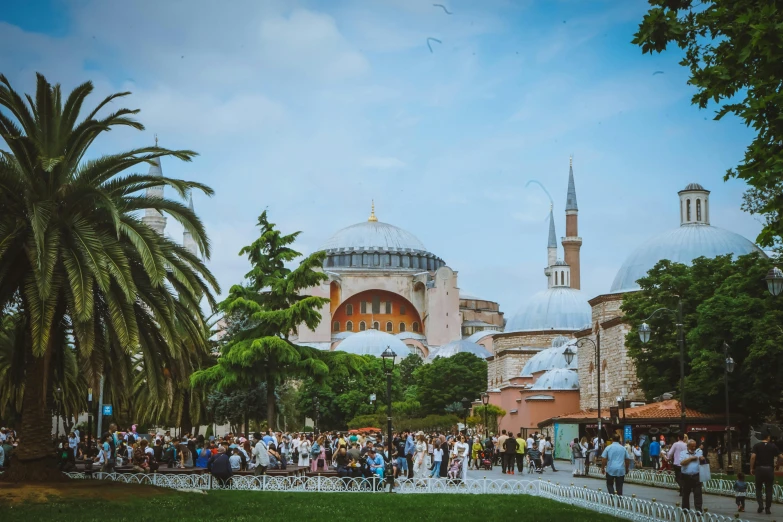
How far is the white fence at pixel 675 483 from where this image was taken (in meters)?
16.0

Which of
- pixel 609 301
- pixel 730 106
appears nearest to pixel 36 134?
pixel 730 106

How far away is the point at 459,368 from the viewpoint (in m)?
60.5

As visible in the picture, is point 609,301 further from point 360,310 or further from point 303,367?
point 360,310

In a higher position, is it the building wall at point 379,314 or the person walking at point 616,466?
the building wall at point 379,314

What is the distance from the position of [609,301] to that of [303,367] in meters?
17.8

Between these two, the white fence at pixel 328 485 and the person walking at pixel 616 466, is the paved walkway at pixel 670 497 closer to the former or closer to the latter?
the person walking at pixel 616 466

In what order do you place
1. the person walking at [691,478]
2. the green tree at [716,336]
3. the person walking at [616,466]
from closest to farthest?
the person walking at [691,478], the person walking at [616,466], the green tree at [716,336]

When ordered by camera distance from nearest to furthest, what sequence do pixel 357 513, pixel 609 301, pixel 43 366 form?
pixel 357 513 → pixel 43 366 → pixel 609 301

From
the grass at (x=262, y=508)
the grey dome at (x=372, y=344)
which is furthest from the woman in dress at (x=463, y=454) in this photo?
the grey dome at (x=372, y=344)

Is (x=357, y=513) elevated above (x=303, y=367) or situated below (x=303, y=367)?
below

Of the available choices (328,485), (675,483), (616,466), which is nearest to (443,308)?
(675,483)

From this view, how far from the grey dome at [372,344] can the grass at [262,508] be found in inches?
2213

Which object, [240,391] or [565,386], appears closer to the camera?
[240,391]

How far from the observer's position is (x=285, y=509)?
510 inches
